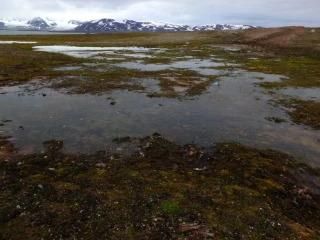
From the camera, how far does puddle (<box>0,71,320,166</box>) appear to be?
18206 millimetres

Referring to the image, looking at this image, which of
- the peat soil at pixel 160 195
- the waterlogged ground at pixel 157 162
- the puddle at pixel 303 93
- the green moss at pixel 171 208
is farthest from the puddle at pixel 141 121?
the green moss at pixel 171 208

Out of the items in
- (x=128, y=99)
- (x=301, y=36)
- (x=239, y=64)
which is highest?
(x=301, y=36)

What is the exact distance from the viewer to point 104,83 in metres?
35.2

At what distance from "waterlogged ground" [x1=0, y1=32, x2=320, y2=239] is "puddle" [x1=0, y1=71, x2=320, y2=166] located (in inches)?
4.3

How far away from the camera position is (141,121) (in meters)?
21.9

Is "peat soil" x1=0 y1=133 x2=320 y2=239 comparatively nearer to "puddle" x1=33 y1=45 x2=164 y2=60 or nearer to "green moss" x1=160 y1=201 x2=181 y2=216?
"green moss" x1=160 y1=201 x2=181 y2=216

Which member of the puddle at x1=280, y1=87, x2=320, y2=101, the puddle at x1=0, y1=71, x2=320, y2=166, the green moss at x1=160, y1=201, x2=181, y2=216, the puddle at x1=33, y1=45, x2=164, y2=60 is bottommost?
the green moss at x1=160, y1=201, x2=181, y2=216

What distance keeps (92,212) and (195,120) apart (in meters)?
13.8

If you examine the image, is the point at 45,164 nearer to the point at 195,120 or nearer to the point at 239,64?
the point at 195,120

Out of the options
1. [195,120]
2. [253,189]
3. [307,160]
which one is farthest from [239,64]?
[253,189]

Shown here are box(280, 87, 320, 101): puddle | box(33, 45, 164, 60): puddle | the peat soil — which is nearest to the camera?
the peat soil

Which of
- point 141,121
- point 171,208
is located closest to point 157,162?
point 171,208

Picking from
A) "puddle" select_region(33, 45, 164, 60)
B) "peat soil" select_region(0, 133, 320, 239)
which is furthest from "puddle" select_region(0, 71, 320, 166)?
"puddle" select_region(33, 45, 164, 60)

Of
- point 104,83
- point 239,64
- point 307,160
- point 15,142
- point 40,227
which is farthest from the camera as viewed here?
point 239,64
